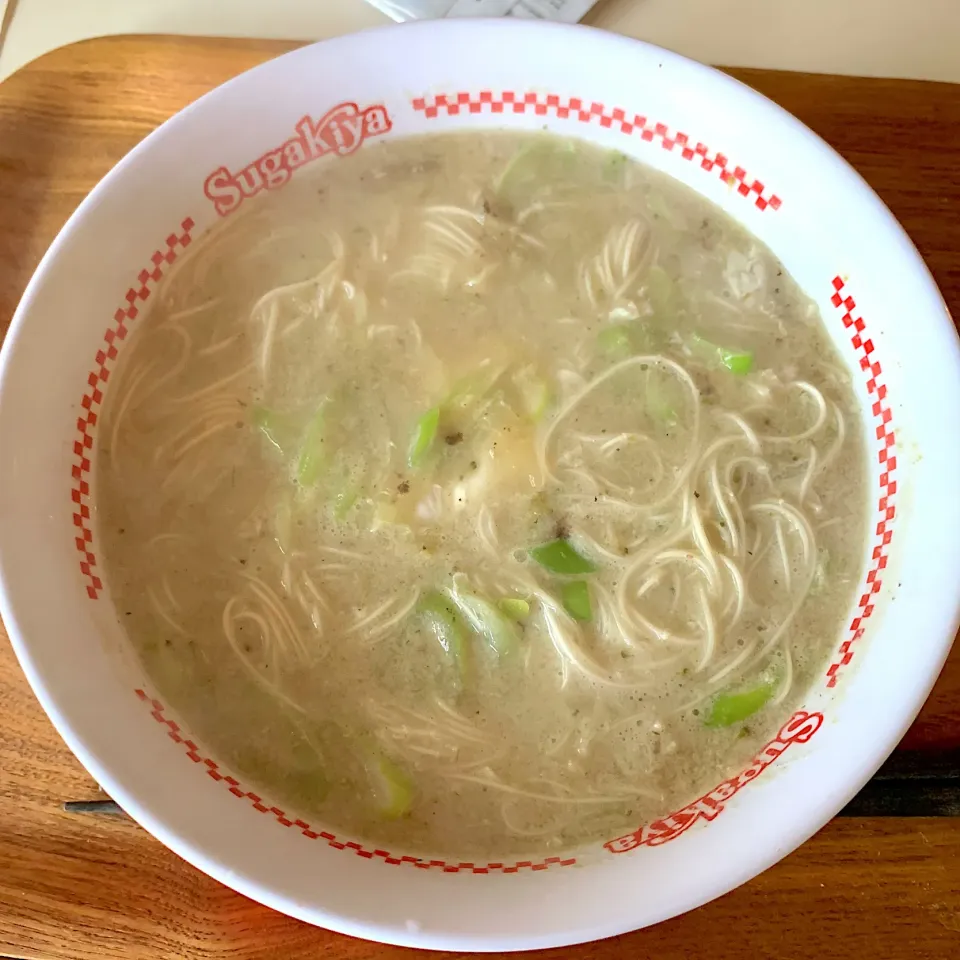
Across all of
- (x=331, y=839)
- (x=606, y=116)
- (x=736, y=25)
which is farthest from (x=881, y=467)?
(x=331, y=839)

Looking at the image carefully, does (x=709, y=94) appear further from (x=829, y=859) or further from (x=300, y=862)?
(x=300, y=862)

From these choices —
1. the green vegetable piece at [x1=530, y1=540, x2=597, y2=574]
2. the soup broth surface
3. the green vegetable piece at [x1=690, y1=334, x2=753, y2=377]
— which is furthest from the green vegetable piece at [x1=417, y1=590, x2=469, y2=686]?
the green vegetable piece at [x1=690, y1=334, x2=753, y2=377]

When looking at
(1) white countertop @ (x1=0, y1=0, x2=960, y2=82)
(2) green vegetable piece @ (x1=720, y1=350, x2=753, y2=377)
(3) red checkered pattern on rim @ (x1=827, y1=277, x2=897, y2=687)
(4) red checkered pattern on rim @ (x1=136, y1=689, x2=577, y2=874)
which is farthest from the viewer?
(1) white countertop @ (x1=0, y1=0, x2=960, y2=82)

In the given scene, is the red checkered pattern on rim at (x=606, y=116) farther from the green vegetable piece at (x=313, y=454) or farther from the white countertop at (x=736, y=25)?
the green vegetable piece at (x=313, y=454)

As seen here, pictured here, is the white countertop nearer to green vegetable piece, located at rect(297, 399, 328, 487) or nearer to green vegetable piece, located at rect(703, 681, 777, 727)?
green vegetable piece, located at rect(297, 399, 328, 487)

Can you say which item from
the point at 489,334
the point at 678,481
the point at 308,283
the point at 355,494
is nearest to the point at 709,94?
the point at 489,334

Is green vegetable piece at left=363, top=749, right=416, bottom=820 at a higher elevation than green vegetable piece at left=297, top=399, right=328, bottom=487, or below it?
below
